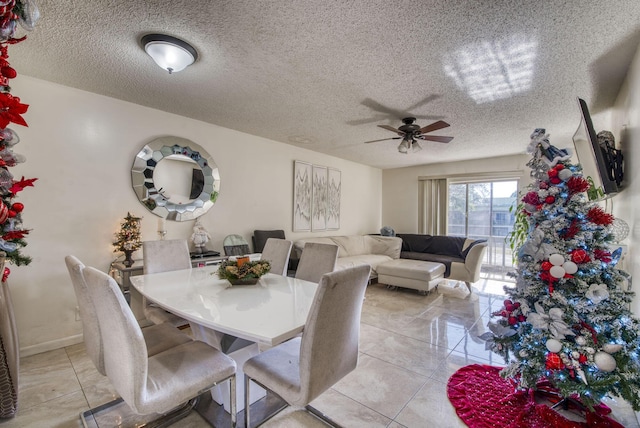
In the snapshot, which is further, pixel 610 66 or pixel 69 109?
pixel 69 109

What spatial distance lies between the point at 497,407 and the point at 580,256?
1.14 meters

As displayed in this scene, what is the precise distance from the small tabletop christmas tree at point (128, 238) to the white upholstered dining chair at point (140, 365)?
1.59m

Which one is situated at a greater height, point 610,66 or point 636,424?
point 610,66

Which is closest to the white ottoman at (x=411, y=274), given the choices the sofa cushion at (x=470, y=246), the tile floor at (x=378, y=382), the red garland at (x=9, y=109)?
the sofa cushion at (x=470, y=246)

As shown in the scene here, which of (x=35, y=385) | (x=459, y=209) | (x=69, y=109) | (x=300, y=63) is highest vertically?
(x=300, y=63)

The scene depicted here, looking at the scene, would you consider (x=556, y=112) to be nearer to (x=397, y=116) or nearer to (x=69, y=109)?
(x=397, y=116)

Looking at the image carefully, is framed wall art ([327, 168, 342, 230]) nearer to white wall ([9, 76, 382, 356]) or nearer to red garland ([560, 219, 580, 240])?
white wall ([9, 76, 382, 356])

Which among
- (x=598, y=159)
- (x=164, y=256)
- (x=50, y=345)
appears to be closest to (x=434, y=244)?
(x=598, y=159)

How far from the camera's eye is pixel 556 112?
3184 millimetres

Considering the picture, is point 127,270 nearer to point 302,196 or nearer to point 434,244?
point 302,196

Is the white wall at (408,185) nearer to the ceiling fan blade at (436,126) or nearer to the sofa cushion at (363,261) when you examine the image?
the sofa cushion at (363,261)

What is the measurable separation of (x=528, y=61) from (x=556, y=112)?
1.46 metres

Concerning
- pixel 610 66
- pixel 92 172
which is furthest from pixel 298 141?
pixel 610 66

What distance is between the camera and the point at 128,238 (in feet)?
9.29
